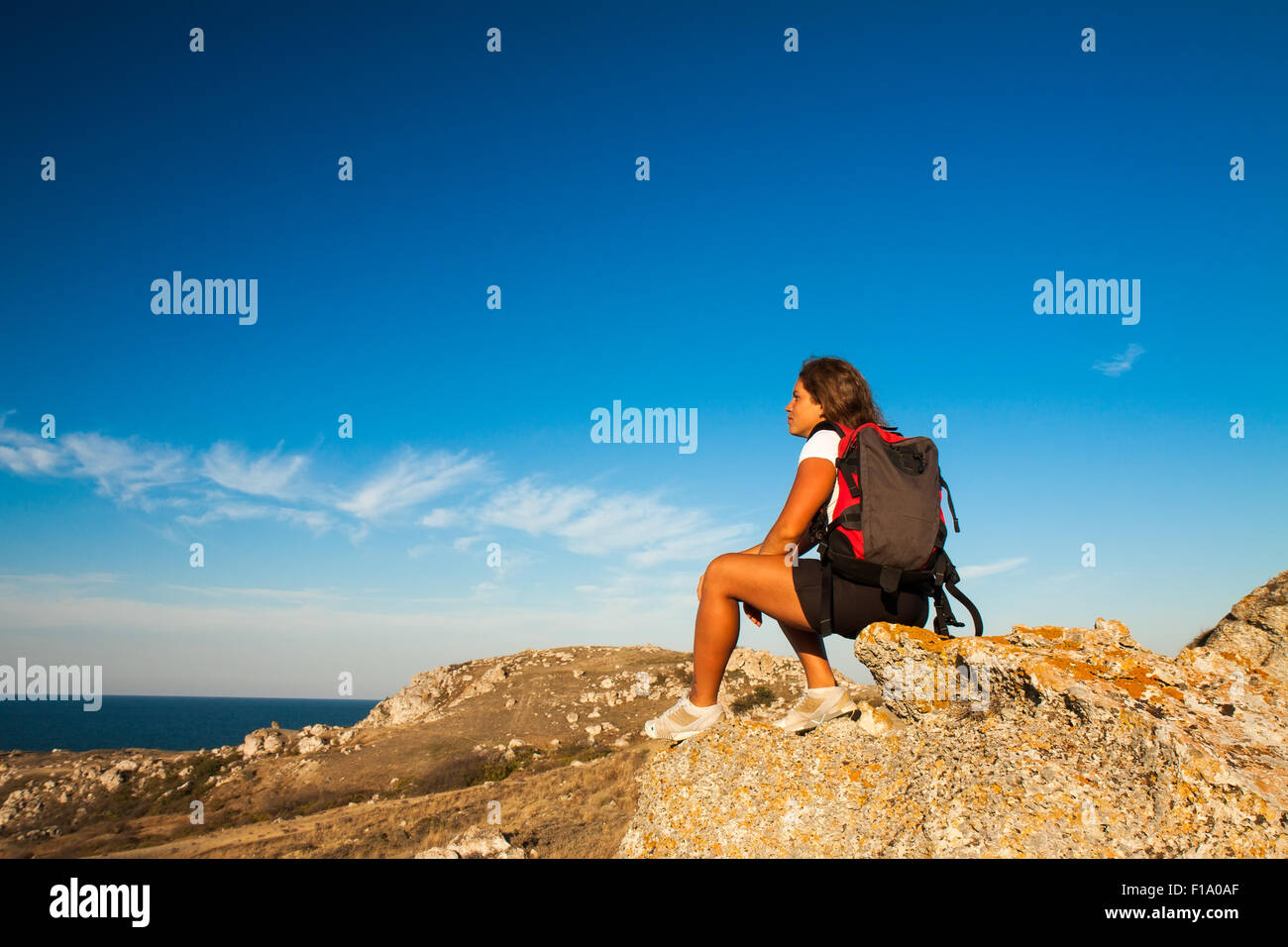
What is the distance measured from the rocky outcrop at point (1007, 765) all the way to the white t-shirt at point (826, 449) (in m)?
1.00

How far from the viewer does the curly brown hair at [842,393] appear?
15.5 ft

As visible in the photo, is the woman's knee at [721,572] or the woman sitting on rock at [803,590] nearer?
the woman sitting on rock at [803,590]

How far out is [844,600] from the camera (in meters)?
4.32

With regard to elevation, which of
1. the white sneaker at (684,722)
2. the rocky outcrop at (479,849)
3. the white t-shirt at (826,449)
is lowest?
the rocky outcrop at (479,849)

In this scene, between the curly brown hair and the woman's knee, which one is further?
the curly brown hair

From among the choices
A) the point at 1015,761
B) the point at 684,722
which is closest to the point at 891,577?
the point at 1015,761

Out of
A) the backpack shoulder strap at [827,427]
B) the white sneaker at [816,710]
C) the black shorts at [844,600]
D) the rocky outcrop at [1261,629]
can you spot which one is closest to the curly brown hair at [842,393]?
the backpack shoulder strap at [827,427]

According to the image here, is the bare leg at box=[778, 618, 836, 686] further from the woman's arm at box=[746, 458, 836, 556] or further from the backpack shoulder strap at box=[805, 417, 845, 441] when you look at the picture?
the backpack shoulder strap at box=[805, 417, 845, 441]

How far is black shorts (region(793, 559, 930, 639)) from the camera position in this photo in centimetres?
432

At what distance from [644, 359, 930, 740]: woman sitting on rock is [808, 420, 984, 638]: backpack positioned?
0.09 metres

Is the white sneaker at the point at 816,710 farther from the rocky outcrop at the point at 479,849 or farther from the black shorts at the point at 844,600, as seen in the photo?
the rocky outcrop at the point at 479,849

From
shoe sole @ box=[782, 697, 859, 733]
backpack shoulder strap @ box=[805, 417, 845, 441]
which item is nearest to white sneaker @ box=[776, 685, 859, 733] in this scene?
shoe sole @ box=[782, 697, 859, 733]

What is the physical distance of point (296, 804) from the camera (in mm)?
21516
